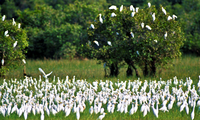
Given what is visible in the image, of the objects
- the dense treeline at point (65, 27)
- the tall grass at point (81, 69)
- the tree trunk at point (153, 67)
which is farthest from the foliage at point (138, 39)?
the dense treeline at point (65, 27)

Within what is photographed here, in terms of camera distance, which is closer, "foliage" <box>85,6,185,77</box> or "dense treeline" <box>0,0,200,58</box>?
"foliage" <box>85,6,185,77</box>

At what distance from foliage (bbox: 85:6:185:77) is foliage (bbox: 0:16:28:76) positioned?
4.21m

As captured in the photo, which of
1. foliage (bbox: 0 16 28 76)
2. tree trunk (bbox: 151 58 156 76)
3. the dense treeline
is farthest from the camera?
the dense treeline

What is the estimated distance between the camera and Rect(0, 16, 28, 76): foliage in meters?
19.8

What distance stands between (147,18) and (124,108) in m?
9.81


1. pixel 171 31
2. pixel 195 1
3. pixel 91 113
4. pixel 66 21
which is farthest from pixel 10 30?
pixel 195 1

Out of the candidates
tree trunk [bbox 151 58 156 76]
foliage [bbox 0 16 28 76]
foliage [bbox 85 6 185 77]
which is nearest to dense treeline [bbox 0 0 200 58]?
foliage [bbox 0 16 28 76]

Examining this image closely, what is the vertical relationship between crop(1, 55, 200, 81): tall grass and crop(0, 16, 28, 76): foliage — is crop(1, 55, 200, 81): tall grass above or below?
below

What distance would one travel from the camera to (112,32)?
63.6 ft

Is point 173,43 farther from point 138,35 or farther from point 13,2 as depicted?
point 13,2

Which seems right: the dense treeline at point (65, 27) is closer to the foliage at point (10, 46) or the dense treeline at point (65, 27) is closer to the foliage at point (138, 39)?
the foliage at point (10, 46)

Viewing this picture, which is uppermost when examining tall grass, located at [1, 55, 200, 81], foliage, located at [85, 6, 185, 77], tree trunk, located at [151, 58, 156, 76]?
foliage, located at [85, 6, 185, 77]

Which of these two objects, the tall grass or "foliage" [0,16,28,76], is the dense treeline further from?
"foliage" [0,16,28,76]

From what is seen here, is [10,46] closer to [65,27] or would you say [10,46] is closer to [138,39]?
[138,39]
